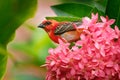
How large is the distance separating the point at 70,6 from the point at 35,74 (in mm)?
707

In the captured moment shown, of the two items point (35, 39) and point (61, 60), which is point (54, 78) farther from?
point (35, 39)

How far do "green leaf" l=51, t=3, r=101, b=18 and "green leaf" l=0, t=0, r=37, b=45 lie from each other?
11 cm

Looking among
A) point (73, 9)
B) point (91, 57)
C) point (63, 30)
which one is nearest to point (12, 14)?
point (73, 9)

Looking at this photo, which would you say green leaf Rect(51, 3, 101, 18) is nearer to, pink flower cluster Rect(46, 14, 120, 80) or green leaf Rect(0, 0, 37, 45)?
green leaf Rect(0, 0, 37, 45)

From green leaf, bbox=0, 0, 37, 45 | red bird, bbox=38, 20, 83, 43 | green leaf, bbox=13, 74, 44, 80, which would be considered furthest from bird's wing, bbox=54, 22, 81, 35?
green leaf, bbox=13, 74, 44, 80

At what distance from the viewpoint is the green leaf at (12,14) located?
5.71 ft

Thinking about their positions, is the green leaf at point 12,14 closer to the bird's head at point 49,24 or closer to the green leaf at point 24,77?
the bird's head at point 49,24

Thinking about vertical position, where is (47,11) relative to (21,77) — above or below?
above

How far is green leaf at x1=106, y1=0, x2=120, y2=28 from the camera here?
1.52m

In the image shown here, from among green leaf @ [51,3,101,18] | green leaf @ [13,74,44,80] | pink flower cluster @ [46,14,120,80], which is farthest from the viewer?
green leaf @ [13,74,44,80]

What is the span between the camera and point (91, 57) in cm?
135

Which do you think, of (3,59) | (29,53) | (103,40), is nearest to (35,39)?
(29,53)

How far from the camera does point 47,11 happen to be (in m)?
3.15

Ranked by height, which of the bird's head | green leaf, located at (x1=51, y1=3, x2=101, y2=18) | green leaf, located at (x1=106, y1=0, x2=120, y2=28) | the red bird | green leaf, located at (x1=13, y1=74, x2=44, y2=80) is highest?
green leaf, located at (x1=51, y1=3, x2=101, y2=18)
